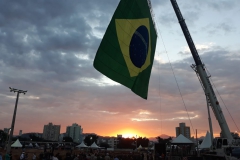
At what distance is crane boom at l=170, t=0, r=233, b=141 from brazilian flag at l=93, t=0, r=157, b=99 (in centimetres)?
1060

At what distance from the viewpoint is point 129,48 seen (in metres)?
11.6

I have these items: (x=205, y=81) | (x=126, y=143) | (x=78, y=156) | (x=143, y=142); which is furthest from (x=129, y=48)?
(x=126, y=143)

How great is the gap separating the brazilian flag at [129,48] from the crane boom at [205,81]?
10601 mm

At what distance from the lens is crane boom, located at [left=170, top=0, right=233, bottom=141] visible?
21.2 metres

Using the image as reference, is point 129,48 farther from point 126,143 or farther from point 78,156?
point 126,143

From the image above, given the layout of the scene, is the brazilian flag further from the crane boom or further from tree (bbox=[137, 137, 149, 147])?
tree (bbox=[137, 137, 149, 147])

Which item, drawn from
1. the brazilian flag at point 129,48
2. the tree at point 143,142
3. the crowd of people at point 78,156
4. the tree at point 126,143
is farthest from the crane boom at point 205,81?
the tree at point 126,143

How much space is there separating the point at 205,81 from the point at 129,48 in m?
13.9

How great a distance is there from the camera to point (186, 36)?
24125 mm

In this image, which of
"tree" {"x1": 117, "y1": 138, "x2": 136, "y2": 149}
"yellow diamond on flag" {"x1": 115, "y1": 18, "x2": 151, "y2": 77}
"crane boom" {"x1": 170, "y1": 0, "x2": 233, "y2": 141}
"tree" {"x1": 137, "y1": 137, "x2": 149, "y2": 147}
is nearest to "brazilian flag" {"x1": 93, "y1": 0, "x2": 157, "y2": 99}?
"yellow diamond on flag" {"x1": 115, "y1": 18, "x2": 151, "y2": 77}

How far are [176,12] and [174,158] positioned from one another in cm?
1787

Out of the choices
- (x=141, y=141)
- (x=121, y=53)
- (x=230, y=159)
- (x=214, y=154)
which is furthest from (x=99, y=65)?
(x=141, y=141)

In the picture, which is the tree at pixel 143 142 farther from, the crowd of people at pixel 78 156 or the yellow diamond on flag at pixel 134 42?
the yellow diamond on flag at pixel 134 42

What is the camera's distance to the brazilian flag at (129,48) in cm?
1024
